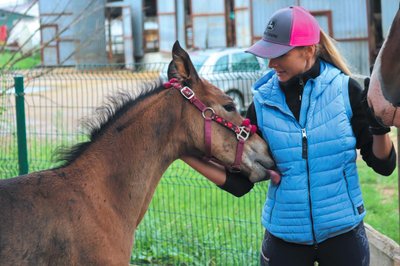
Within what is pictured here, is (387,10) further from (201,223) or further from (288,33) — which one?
(288,33)

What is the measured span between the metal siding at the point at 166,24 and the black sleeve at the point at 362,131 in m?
23.9

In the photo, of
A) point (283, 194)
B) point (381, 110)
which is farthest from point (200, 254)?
point (381, 110)

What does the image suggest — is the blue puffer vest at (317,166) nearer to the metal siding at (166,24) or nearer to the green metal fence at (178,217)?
the green metal fence at (178,217)

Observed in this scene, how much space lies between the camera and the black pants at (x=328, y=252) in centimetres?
324

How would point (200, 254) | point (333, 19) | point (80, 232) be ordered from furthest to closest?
1. point (333, 19)
2. point (200, 254)
3. point (80, 232)

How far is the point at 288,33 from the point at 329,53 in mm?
316

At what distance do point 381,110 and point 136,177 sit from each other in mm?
1379

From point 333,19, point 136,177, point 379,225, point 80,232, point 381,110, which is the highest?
point 333,19

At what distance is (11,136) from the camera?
7.04m

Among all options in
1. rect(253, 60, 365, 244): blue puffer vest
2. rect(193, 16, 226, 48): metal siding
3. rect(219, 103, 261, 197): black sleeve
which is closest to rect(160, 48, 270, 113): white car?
rect(219, 103, 261, 197): black sleeve

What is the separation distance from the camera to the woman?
10.5 ft

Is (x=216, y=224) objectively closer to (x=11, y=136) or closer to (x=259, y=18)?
(x=11, y=136)

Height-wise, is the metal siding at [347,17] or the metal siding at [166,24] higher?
the metal siding at [166,24]

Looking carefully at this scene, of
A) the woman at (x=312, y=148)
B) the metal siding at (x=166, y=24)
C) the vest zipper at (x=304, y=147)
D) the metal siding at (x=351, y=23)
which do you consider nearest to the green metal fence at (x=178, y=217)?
the woman at (x=312, y=148)
